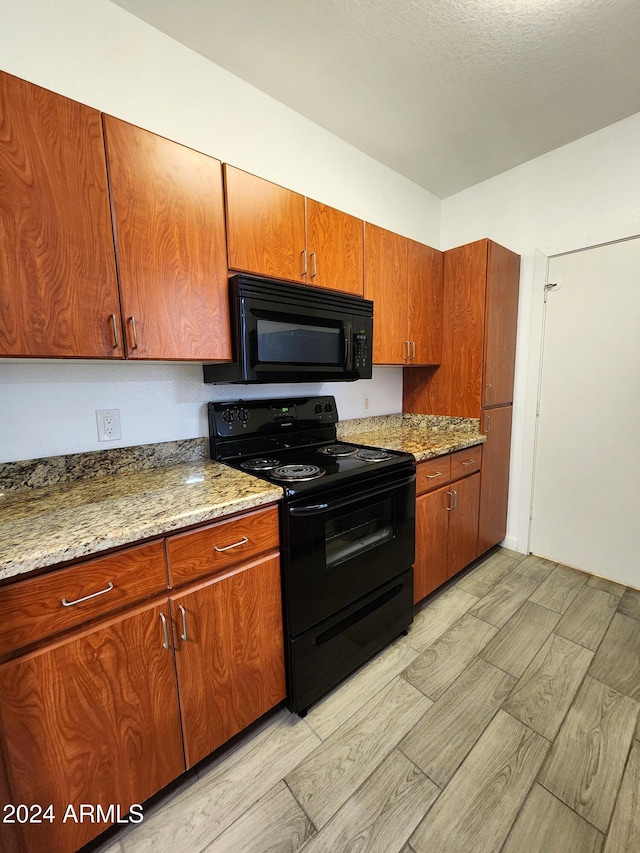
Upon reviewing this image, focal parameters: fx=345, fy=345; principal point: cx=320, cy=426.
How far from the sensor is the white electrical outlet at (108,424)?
1.42 meters

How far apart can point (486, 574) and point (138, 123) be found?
3.05 metres

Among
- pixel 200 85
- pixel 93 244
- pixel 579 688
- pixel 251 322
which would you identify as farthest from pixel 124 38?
pixel 579 688

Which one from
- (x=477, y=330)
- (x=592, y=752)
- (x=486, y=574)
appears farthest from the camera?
(x=486, y=574)

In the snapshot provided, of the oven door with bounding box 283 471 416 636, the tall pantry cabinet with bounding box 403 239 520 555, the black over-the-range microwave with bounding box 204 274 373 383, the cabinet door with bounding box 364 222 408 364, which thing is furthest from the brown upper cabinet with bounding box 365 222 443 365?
the oven door with bounding box 283 471 416 636

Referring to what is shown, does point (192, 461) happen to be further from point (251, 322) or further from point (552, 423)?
point (552, 423)

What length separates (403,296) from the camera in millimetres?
2156

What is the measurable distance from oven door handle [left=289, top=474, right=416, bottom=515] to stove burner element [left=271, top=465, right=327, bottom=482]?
0.37 feet

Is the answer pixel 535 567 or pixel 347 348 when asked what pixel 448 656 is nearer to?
pixel 535 567

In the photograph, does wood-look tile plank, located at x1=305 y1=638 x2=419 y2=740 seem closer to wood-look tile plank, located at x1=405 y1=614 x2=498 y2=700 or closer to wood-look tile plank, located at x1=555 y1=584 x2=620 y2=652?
wood-look tile plank, located at x1=405 y1=614 x2=498 y2=700

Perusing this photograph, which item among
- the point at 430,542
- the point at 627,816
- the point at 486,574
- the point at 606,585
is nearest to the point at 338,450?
the point at 430,542

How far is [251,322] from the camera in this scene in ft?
4.62

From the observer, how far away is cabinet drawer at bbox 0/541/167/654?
79 centimetres

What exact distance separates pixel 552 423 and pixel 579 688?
1.51 m

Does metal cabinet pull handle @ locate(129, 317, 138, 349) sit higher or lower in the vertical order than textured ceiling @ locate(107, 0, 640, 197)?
lower
